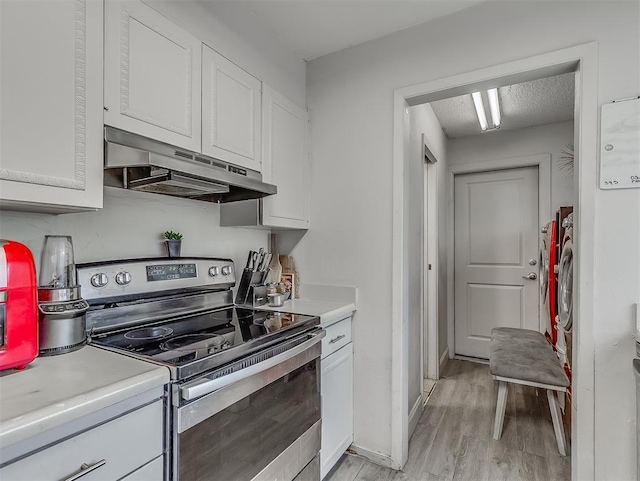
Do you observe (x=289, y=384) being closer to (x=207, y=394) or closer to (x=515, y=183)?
(x=207, y=394)

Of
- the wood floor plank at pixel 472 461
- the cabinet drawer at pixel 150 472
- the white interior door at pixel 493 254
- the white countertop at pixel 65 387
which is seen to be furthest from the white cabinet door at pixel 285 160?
the white interior door at pixel 493 254

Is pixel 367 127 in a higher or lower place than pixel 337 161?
higher

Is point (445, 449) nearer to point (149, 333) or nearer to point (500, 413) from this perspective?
point (500, 413)

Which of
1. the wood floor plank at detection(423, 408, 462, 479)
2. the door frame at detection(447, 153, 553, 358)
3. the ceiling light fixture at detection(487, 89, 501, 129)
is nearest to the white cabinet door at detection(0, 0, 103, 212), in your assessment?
the wood floor plank at detection(423, 408, 462, 479)

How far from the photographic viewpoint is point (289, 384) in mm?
1399

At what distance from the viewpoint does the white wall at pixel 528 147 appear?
325 centimetres

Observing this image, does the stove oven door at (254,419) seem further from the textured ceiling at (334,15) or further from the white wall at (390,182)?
the textured ceiling at (334,15)

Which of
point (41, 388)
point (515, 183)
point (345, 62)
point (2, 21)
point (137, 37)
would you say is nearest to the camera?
point (41, 388)

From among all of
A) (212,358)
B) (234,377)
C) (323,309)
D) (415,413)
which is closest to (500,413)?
(415,413)

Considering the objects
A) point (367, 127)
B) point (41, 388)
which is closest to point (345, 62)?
point (367, 127)

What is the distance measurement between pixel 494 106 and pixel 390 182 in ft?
5.28

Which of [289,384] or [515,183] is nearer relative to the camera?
[289,384]

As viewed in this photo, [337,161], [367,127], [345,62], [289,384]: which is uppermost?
[345,62]

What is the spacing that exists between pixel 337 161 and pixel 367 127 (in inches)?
10.5
